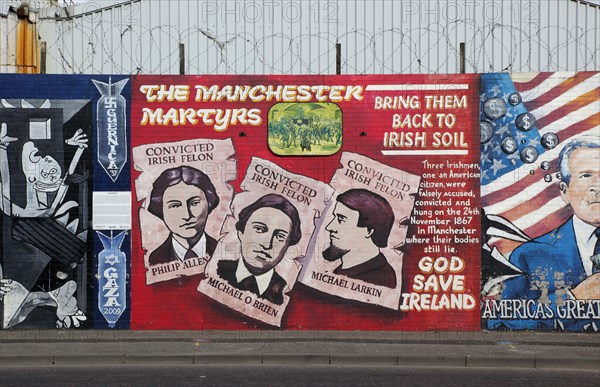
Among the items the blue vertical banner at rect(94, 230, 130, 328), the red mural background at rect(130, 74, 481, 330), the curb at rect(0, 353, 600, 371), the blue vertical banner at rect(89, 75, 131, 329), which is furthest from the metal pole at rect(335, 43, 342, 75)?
the curb at rect(0, 353, 600, 371)

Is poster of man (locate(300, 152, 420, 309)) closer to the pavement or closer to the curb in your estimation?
the pavement

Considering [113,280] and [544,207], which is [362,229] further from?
[113,280]

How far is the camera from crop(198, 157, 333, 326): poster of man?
13.3 m

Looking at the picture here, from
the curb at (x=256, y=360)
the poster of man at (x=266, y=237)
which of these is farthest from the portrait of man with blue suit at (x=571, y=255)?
the poster of man at (x=266, y=237)

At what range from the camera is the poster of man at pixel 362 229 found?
13.2 metres

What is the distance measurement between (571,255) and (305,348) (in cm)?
481

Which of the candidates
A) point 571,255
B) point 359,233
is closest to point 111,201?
point 359,233

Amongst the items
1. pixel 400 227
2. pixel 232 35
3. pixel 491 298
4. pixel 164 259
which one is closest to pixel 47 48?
pixel 232 35

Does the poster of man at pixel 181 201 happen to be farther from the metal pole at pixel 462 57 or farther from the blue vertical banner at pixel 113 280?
the metal pole at pixel 462 57

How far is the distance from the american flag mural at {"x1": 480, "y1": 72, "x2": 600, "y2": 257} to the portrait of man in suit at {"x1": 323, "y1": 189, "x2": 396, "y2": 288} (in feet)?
5.93

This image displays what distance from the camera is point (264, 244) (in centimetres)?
1328

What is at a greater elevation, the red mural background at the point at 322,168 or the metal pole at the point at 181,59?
the metal pole at the point at 181,59

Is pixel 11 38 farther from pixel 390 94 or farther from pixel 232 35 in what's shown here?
pixel 390 94

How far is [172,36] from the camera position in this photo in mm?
13422
